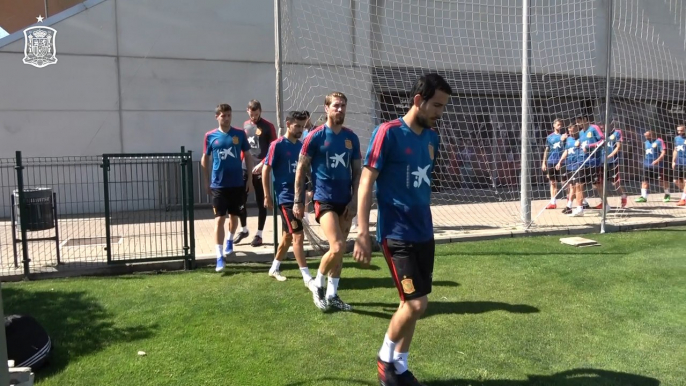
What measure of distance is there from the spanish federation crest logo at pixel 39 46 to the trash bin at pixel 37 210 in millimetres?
5883

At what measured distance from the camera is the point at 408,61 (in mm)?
13289

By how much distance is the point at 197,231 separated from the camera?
9.76 m

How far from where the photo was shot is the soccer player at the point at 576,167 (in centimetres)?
1137

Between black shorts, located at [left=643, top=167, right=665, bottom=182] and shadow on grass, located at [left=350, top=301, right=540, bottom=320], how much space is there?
10.1 m

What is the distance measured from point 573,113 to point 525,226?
24.4ft

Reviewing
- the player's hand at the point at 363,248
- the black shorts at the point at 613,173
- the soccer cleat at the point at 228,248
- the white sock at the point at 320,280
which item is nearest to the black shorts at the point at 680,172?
the black shorts at the point at 613,173

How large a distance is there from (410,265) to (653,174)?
41.5 feet

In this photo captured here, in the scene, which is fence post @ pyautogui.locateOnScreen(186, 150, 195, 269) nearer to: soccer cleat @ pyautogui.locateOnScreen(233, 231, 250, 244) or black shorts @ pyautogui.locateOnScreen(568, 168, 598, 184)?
soccer cleat @ pyautogui.locateOnScreen(233, 231, 250, 244)

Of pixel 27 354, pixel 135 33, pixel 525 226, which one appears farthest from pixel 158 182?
pixel 525 226

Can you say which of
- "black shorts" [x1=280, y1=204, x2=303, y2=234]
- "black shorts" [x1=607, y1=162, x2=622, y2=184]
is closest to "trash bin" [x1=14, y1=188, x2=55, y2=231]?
"black shorts" [x1=280, y1=204, x2=303, y2=234]

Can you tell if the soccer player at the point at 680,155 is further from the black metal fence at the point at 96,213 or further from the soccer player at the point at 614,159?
the black metal fence at the point at 96,213

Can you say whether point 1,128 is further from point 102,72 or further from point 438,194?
point 438,194

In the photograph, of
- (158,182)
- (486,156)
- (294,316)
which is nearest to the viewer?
(294,316)

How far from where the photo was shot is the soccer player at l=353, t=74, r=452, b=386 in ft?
12.0
